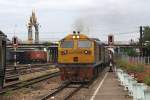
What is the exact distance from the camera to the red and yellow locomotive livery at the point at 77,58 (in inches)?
1206

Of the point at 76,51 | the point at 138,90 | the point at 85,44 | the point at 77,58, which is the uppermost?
the point at 85,44

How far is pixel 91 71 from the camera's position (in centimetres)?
3078

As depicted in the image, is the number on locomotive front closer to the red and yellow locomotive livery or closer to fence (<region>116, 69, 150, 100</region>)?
the red and yellow locomotive livery

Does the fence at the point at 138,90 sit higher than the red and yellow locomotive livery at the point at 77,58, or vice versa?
the red and yellow locomotive livery at the point at 77,58

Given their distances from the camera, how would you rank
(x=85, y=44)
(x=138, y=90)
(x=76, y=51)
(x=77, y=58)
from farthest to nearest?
(x=85, y=44)
(x=76, y=51)
(x=77, y=58)
(x=138, y=90)

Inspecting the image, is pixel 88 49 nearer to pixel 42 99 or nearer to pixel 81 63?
pixel 81 63

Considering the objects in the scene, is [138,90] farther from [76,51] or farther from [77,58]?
[76,51]

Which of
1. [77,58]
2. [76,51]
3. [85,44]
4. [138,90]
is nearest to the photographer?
[138,90]

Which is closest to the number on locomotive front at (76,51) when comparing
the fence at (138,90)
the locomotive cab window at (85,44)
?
the locomotive cab window at (85,44)

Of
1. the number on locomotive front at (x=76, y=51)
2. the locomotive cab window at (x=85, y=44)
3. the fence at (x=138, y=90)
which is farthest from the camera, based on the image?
the locomotive cab window at (x=85, y=44)

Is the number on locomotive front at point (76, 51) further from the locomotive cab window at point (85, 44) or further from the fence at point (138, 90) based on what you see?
the fence at point (138, 90)

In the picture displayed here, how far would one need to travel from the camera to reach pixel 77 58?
102 ft

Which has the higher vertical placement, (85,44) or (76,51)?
(85,44)

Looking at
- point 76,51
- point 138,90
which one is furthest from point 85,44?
point 138,90
